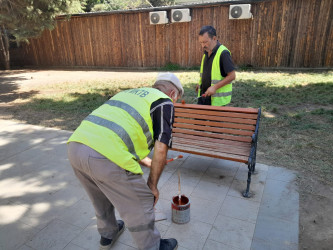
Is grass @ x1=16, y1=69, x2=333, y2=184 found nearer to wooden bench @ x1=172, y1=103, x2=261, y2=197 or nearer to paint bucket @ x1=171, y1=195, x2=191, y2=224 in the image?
wooden bench @ x1=172, y1=103, x2=261, y2=197

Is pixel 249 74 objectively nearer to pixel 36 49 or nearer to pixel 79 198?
pixel 79 198

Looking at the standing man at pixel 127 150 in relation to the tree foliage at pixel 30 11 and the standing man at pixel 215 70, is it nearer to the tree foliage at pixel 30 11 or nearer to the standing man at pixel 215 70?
the standing man at pixel 215 70

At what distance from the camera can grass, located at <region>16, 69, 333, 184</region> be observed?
3947 millimetres

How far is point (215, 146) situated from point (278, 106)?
3678mm

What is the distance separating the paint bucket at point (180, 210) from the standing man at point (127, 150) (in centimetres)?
66

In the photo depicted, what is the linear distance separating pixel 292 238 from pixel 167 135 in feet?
5.52

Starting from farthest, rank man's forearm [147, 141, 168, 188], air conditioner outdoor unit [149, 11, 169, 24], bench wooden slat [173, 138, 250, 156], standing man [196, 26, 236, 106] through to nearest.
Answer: air conditioner outdoor unit [149, 11, 169, 24] → standing man [196, 26, 236, 106] → bench wooden slat [173, 138, 250, 156] → man's forearm [147, 141, 168, 188]

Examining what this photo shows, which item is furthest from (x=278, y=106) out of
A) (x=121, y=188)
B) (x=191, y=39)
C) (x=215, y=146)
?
(x=191, y=39)

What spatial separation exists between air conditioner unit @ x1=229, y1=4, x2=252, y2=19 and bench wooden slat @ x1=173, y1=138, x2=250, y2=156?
357 inches

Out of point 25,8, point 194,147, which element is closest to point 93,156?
point 194,147

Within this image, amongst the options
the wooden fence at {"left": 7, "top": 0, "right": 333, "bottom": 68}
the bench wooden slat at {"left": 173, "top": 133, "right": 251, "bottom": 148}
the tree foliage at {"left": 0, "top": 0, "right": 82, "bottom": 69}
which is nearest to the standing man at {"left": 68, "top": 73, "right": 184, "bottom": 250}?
the bench wooden slat at {"left": 173, "top": 133, "right": 251, "bottom": 148}

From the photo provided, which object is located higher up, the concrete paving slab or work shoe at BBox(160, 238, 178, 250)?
work shoe at BBox(160, 238, 178, 250)

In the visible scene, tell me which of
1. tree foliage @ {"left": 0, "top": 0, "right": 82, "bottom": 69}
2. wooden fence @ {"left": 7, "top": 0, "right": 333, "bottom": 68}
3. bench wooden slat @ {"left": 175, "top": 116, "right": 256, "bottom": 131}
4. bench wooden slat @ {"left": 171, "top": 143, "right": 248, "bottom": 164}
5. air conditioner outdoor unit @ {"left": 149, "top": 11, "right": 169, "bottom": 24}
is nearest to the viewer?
bench wooden slat @ {"left": 171, "top": 143, "right": 248, "bottom": 164}

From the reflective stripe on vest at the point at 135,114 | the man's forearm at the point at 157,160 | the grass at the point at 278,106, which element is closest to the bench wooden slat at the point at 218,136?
the grass at the point at 278,106
